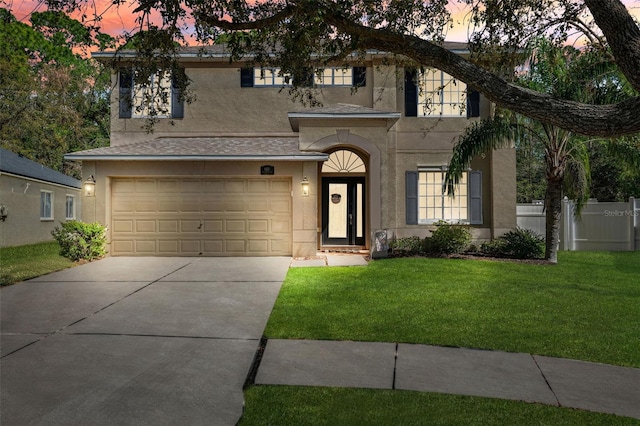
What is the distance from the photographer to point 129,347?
556 cm

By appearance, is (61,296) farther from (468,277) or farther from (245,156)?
(468,277)

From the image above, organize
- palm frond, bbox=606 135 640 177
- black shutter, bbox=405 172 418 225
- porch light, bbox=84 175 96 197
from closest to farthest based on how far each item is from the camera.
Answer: palm frond, bbox=606 135 640 177
porch light, bbox=84 175 96 197
black shutter, bbox=405 172 418 225

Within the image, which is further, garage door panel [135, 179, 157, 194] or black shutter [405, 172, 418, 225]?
black shutter [405, 172, 418, 225]

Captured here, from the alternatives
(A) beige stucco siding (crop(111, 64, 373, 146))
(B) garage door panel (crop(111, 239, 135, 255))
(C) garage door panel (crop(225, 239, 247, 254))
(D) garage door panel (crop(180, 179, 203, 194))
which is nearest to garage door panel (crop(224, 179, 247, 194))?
(D) garage door panel (crop(180, 179, 203, 194))

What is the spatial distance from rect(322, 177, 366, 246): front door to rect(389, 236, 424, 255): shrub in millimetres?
1835

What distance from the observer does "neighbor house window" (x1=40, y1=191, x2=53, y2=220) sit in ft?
71.9

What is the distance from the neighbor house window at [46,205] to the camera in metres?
21.9

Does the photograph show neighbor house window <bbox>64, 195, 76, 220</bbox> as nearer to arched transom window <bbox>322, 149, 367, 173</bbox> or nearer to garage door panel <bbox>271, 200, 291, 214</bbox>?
garage door panel <bbox>271, 200, 291, 214</bbox>

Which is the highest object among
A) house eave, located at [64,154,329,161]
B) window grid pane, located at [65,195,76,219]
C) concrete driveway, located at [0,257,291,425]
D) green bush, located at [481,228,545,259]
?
house eave, located at [64,154,329,161]

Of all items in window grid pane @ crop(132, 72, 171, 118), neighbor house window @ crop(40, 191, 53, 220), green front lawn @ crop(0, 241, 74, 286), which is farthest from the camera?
neighbor house window @ crop(40, 191, 53, 220)

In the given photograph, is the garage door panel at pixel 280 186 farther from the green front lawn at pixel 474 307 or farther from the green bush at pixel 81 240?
the green bush at pixel 81 240

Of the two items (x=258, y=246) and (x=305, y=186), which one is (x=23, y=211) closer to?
(x=258, y=246)

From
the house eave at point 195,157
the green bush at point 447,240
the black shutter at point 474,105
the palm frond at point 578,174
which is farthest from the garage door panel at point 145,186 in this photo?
the palm frond at point 578,174

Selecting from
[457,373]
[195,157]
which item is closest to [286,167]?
[195,157]
